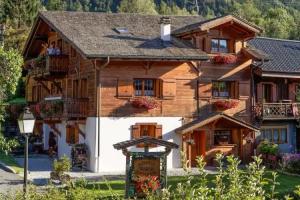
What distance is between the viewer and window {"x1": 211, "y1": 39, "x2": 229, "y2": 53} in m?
26.5

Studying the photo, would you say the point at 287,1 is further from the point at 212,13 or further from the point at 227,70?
the point at 227,70

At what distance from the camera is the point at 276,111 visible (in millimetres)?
28031

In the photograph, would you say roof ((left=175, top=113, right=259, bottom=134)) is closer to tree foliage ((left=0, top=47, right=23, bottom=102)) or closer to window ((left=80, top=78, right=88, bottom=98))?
window ((left=80, top=78, right=88, bottom=98))

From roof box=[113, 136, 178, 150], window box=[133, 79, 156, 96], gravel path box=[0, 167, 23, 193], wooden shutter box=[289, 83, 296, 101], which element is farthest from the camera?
wooden shutter box=[289, 83, 296, 101]

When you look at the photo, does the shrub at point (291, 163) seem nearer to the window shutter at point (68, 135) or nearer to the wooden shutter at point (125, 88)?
the wooden shutter at point (125, 88)

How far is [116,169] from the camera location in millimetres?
24109

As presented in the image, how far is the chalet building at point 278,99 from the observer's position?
27547mm

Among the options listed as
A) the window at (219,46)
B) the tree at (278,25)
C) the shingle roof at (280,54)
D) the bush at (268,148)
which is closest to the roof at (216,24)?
the window at (219,46)

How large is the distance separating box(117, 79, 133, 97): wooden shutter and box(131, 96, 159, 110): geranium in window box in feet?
1.22

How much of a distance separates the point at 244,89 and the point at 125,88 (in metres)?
6.50

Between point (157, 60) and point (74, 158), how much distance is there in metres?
5.90

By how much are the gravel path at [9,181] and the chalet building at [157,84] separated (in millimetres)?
3756

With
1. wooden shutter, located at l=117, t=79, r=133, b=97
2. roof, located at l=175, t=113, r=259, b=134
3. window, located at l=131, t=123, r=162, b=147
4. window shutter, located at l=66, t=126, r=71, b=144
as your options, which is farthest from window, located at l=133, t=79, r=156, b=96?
window shutter, located at l=66, t=126, r=71, b=144

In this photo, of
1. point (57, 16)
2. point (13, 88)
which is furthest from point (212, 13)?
point (13, 88)
